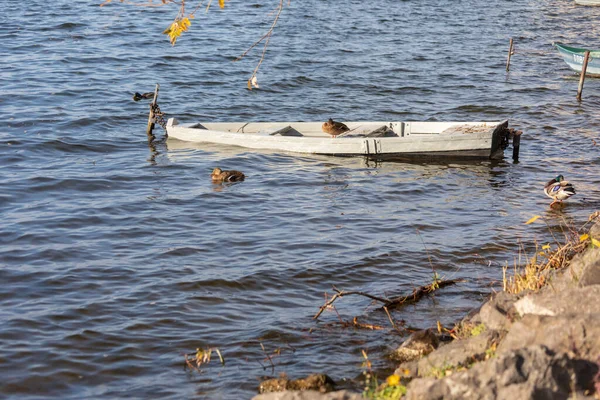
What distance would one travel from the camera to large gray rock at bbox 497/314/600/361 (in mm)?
5227

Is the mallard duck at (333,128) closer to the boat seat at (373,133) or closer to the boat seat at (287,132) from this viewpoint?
the boat seat at (373,133)

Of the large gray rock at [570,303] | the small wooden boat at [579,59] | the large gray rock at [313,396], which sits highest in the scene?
the large gray rock at [570,303]

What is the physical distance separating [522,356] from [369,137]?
13.0 m

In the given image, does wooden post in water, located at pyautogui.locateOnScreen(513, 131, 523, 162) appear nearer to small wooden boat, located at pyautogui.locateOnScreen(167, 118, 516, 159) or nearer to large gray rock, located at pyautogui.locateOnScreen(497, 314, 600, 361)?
small wooden boat, located at pyautogui.locateOnScreen(167, 118, 516, 159)

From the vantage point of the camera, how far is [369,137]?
17.7m

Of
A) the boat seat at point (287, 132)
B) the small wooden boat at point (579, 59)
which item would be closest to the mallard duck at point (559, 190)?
the boat seat at point (287, 132)

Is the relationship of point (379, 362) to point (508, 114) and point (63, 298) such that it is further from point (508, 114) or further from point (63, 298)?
point (508, 114)

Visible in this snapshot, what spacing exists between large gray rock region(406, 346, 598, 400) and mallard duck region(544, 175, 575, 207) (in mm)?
9299

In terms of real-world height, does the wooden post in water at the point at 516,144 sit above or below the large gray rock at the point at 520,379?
below

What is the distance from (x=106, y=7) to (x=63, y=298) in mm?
26525

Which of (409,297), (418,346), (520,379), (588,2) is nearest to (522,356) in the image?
(520,379)

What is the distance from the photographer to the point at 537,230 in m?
13.0

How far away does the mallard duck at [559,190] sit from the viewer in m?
13.9

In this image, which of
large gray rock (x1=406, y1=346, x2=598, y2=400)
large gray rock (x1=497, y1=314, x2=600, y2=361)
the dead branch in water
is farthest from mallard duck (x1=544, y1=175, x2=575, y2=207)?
large gray rock (x1=406, y1=346, x2=598, y2=400)
